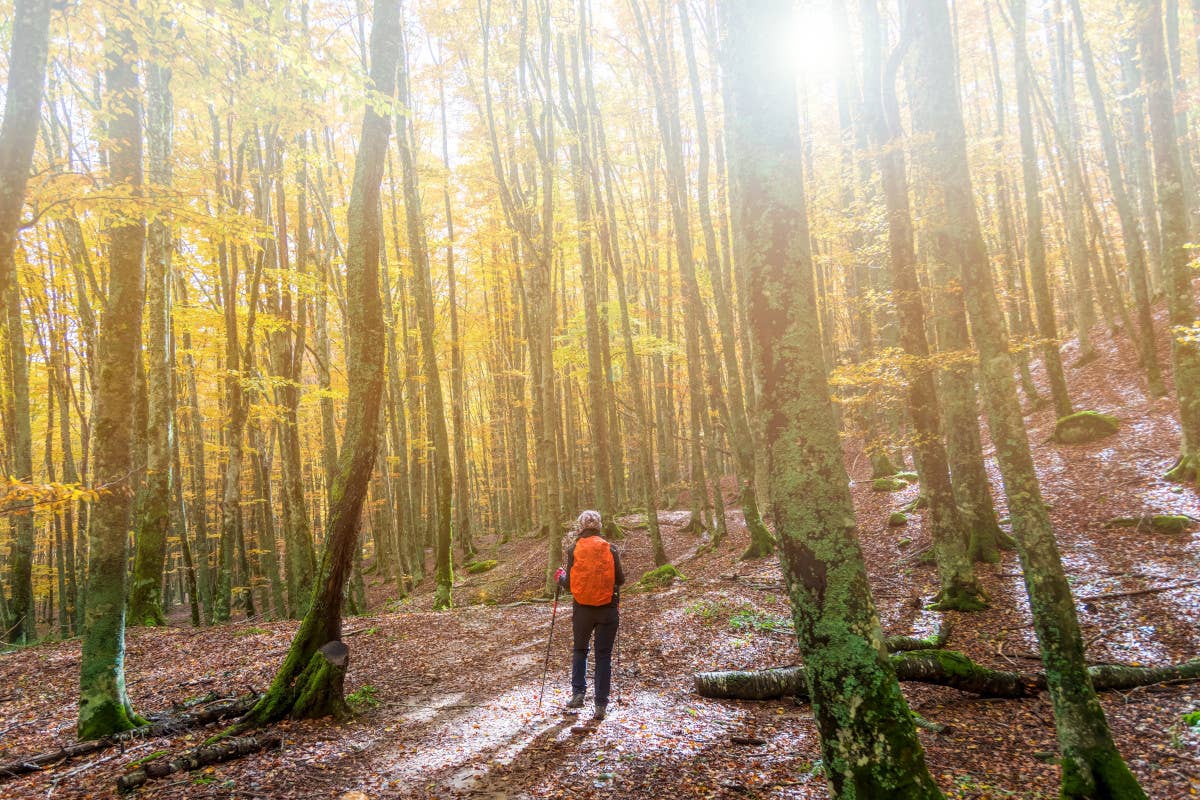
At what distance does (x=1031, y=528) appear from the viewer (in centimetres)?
388

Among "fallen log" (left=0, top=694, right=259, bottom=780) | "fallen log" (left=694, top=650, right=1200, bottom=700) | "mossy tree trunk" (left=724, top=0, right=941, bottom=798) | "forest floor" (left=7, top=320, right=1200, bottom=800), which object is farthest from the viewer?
"fallen log" (left=694, top=650, right=1200, bottom=700)

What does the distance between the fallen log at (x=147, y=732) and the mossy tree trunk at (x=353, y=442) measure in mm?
533

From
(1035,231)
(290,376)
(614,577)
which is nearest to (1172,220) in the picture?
(1035,231)

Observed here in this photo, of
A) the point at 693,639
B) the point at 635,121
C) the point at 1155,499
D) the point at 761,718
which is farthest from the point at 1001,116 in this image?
the point at 761,718

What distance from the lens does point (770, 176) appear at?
295 cm

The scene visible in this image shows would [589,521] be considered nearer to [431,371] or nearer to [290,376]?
[431,371]

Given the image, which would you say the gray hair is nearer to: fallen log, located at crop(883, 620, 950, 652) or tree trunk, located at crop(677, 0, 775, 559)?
fallen log, located at crop(883, 620, 950, 652)

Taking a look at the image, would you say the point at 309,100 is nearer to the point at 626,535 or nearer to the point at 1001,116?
the point at 626,535

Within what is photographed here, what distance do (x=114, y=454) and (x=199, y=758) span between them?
9.32 ft

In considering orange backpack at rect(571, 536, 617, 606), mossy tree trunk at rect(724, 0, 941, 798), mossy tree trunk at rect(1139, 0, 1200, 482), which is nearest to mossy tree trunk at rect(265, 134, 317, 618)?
orange backpack at rect(571, 536, 617, 606)

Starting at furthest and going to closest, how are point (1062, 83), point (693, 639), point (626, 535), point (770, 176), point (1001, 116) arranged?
point (626, 535) < point (1001, 116) < point (1062, 83) < point (693, 639) < point (770, 176)

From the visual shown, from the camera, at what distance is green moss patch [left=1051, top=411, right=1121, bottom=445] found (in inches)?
458

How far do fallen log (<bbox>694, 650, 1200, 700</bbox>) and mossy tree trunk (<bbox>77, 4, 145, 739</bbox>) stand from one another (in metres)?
5.52

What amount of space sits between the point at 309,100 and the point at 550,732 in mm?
8494
